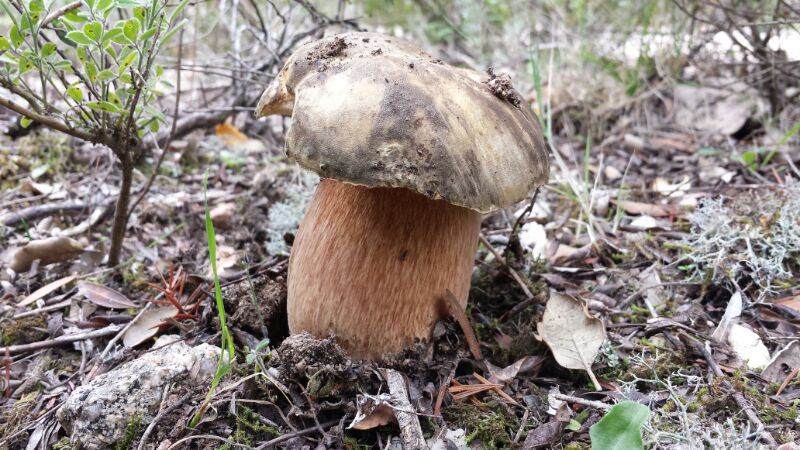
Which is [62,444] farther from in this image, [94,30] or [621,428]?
[621,428]

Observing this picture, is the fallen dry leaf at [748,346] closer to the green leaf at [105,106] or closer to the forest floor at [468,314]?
the forest floor at [468,314]

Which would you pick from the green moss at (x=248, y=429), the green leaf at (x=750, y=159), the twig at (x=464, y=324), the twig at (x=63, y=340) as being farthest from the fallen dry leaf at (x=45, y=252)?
the green leaf at (x=750, y=159)

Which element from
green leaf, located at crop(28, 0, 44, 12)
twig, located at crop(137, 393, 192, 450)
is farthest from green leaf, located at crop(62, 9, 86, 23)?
twig, located at crop(137, 393, 192, 450)

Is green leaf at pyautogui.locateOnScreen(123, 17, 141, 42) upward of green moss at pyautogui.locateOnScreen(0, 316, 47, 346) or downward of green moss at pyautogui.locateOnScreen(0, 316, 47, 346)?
upward

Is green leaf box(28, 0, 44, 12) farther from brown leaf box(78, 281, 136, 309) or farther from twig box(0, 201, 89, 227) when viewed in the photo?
twig box(0, 201, 89, 227)

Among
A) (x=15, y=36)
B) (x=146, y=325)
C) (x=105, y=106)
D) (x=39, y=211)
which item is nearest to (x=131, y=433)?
(x=146, y=325)

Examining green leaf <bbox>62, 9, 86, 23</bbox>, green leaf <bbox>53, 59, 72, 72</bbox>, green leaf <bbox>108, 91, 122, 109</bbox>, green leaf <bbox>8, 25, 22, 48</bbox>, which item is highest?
green leaf <bbox>62, 9, 86, 23</bbox>

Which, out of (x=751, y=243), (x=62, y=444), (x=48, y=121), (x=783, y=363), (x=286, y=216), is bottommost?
(x=62, y=444)
